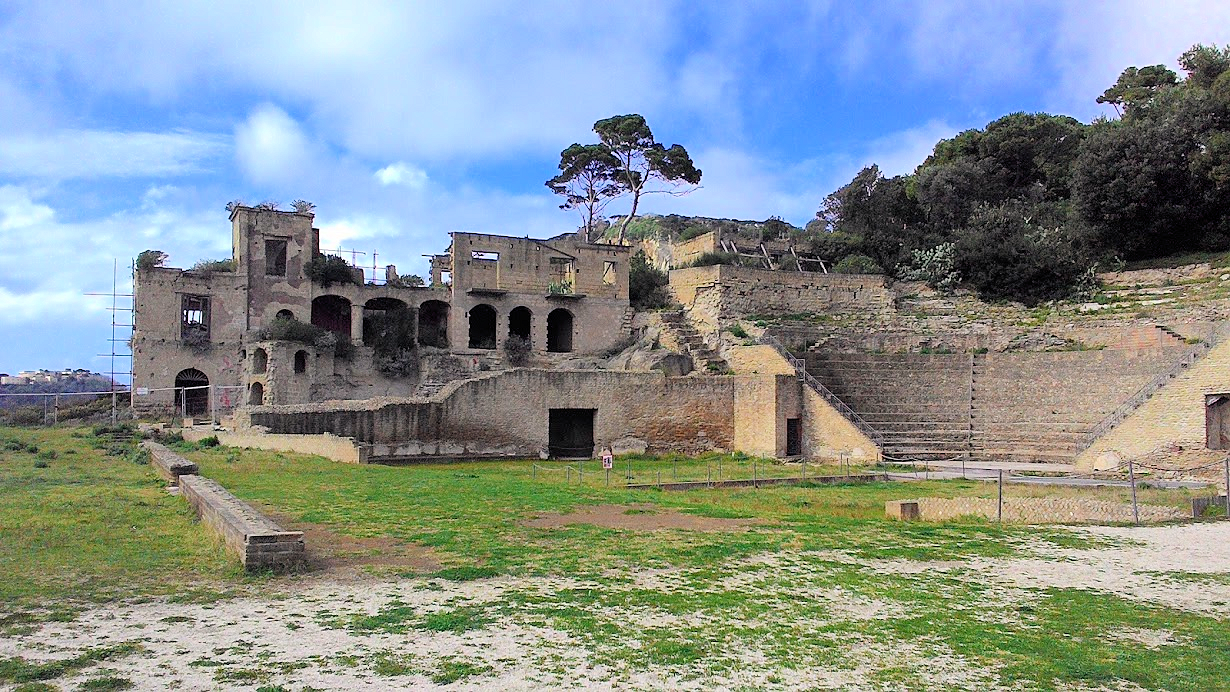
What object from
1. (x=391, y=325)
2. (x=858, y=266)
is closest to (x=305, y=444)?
(x=391, y=325)

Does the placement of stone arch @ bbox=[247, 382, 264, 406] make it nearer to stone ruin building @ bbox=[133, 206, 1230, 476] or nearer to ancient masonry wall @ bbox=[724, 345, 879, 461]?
stone ruin building @ bbox=[133, 206, 1230, 476]

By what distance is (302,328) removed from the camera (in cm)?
3272

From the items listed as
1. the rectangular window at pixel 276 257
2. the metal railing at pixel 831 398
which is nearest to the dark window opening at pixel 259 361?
the rectangular window at pixel 276 257

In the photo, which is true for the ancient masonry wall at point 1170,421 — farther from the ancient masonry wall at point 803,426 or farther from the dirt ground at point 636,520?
the dirt ground at point 636,520

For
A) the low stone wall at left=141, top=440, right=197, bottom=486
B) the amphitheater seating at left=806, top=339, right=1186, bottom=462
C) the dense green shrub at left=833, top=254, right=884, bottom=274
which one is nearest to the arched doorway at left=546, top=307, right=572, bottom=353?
the dense green shrub at left=833, top=254, right=884, bottom=274

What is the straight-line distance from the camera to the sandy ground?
5.30 m

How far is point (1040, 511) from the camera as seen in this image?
521 inches

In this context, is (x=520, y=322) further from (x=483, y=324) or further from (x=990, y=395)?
(x=990, y=395)

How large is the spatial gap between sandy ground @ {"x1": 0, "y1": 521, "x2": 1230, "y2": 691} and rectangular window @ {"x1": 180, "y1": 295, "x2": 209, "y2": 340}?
1130 inches

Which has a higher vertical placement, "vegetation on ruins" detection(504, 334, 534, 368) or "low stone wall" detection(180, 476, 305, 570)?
"vegetation on ruins" detection(504, 334, 534, 368)

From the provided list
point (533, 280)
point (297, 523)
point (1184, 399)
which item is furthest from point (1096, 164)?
point (297, 523)

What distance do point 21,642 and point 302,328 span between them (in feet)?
92.4

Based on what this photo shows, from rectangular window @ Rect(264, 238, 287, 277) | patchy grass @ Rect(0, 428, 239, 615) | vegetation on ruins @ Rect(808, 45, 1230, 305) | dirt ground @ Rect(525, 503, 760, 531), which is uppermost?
vegetation on ruins @ Rect(808, 45, 1230, 305)

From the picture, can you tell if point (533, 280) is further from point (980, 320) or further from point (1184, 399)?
point (1184, 399)
